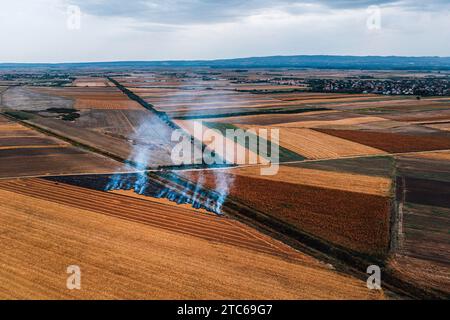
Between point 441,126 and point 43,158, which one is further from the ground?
point 441,126

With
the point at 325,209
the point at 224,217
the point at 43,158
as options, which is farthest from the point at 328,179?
the point at 43,158

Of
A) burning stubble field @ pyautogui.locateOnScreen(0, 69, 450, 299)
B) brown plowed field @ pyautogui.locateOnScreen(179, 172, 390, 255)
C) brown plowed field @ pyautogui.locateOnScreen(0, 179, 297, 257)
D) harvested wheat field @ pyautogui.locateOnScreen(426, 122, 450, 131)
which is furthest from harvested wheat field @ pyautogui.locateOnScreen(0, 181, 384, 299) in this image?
harvested wheat field @ pyautogui.locateOnScreen(426, 122, 450, 131)

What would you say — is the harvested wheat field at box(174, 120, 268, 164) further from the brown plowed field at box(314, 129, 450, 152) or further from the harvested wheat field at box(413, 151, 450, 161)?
the harvested wheat field at box(413, 151, 450, 161)

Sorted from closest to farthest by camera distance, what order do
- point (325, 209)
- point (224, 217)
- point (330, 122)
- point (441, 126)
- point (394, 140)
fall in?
point (224, 217), point (325, 209), point (394, 140), point (441, 126), point (330, 122)

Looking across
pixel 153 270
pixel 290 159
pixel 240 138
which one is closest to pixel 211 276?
pixel 153 270

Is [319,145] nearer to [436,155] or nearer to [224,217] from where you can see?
[436,155]

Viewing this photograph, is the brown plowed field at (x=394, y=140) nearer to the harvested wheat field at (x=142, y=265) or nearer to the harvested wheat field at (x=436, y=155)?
the harvested wheat field at (x=436, y=155)

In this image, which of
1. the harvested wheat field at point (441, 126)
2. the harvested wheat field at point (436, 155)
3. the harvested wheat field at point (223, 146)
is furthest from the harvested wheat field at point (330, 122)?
the harvested wheat field at point (436, 155)
